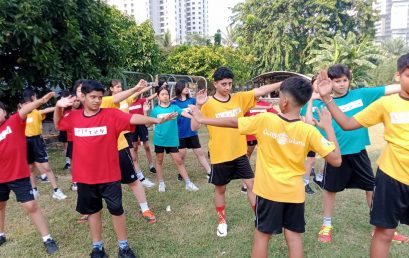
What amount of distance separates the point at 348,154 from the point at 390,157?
3.48ft

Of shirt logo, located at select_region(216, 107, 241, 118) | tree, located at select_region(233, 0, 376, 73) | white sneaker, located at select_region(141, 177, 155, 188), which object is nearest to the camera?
shirt logo, located at select_region(216, 107, 241, 118)

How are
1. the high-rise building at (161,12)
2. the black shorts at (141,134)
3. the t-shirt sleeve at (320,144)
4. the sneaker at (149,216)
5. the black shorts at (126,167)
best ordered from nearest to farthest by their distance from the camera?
the t-shirt sleeve at (320,144)
the black shorts at (126,167)
the sneaker at (149,216)
the black shorts at (141,134)
the high-rise building at (161,12)

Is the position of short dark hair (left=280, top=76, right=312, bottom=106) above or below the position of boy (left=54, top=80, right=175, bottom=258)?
above

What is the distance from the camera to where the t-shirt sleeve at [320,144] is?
2.47 metres

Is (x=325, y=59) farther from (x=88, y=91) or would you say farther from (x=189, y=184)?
(x=88, y=91)

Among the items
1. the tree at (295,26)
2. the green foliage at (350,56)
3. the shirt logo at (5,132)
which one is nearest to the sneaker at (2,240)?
the shirt logo at (5,132)

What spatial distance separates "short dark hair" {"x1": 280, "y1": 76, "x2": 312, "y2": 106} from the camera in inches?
99.7

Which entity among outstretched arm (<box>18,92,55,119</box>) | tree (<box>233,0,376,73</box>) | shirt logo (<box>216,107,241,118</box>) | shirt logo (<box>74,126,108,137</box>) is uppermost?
tree (<box>233,0,376,73</box>)

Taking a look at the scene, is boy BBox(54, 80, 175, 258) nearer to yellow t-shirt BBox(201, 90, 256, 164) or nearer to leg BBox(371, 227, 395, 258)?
yellow t-shirt BBox(201, 90, 256, 164)

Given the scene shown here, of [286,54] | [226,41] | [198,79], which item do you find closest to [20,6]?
[198,79]

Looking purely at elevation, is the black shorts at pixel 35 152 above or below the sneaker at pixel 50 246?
above

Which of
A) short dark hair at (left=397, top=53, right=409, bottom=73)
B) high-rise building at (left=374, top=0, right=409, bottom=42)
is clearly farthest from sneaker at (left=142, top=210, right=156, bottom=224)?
high-rise building at (left=374, top=0, right=409, bottom=42)

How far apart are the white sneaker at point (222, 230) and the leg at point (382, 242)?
64.3 inches

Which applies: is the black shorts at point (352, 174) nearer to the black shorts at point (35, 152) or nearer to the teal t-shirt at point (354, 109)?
the teal t-shirt at point (354, 109)
